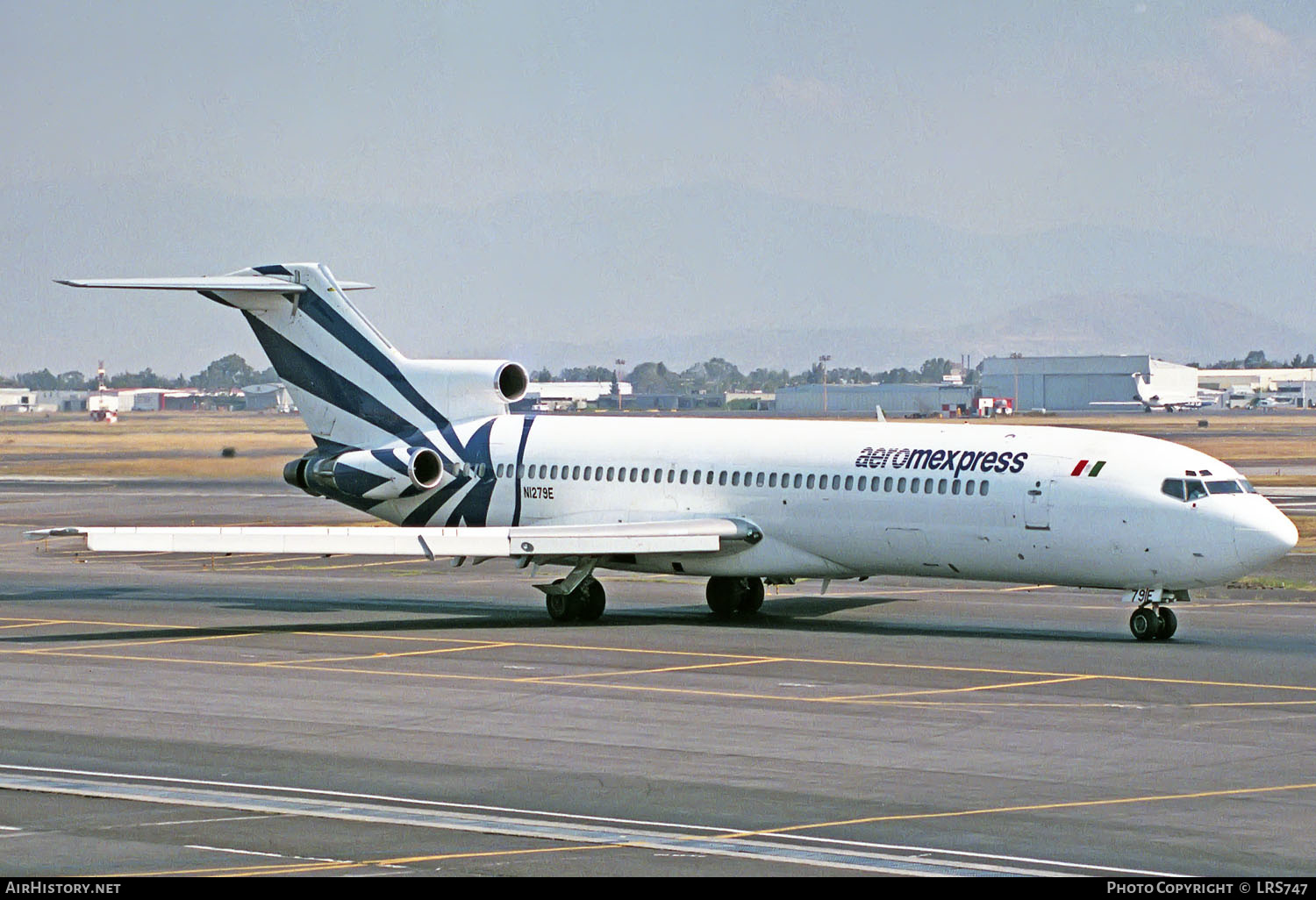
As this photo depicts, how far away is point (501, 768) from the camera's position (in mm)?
20672

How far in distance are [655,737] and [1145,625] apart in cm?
1274

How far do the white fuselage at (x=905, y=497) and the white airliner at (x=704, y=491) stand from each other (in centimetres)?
4

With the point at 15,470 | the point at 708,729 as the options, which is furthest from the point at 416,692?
the point at 15,470

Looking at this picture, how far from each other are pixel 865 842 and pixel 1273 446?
102 meters

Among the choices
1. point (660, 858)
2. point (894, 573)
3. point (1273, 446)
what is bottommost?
point (660, 858)

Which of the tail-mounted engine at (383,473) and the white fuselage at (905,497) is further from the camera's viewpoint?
the tail-mounted engine at (383,473)

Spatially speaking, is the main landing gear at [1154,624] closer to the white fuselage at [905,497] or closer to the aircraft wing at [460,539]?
the white fuselage at [905,497]

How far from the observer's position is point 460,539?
35625 millimetres

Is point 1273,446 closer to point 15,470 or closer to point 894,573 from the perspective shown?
point 15,470

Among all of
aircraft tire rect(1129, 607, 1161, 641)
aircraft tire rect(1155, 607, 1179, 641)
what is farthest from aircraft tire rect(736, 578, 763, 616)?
aircraft tire rect(1155, 607, 1179, 641)

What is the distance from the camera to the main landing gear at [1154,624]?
3247 cm

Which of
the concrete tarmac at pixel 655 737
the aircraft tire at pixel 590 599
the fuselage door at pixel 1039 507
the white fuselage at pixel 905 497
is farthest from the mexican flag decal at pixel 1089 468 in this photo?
the aircraft tire at pixel 590 599
